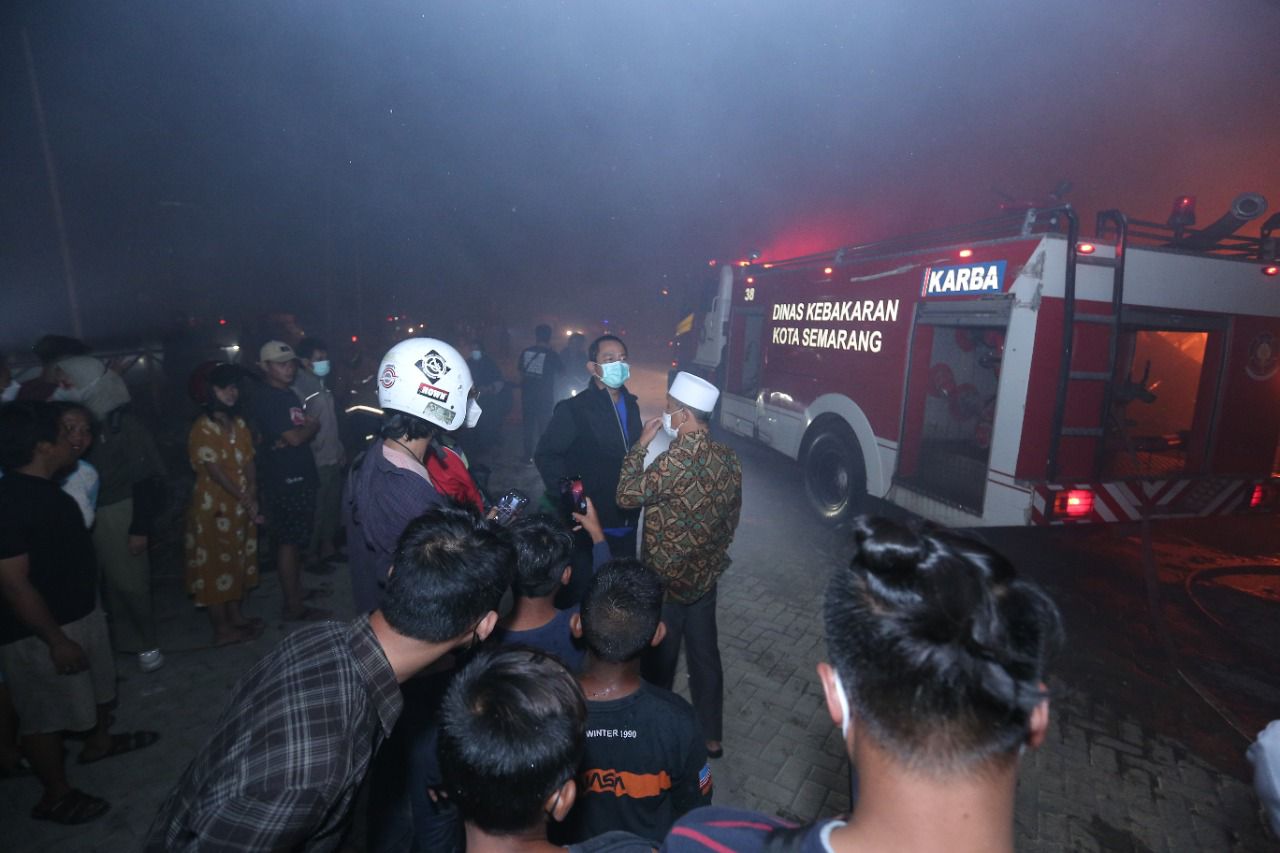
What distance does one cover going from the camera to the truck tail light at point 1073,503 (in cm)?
505

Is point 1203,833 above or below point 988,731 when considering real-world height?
below

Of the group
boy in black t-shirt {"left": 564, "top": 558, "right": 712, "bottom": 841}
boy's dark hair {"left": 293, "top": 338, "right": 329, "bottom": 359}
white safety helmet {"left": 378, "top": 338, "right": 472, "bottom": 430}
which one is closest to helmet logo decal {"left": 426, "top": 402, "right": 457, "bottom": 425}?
white safety helmet {"left": 378, "top": 338, "right": 472, "bottom": 430}

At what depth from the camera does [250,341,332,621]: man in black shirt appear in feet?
15.1

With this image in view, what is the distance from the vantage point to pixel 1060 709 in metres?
3.90

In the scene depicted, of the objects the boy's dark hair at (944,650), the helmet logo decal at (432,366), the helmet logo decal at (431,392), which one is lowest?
the boy's dark hair at (944,650)

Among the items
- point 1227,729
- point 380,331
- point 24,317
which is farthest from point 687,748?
point 380,331

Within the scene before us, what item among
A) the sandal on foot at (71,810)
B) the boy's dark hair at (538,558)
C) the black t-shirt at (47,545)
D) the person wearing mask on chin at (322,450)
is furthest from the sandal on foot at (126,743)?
the boy's dark hair at (538,558)

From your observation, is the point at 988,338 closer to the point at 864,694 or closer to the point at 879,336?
the point at 879,336

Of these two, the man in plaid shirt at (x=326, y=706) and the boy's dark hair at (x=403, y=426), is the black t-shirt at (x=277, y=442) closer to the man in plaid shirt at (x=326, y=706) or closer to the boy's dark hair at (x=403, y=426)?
the boy's dark hair at (x=403, y=426)

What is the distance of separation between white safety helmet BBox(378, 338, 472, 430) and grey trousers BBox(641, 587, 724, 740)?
1.48 meters

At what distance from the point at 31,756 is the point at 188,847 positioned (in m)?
2.45

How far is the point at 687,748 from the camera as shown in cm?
194

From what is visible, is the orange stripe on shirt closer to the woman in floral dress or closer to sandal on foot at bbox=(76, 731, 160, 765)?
sandal on foot at bbox=(76, 731, 160, 765)

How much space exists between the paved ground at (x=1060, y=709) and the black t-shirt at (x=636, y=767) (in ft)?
4.61
